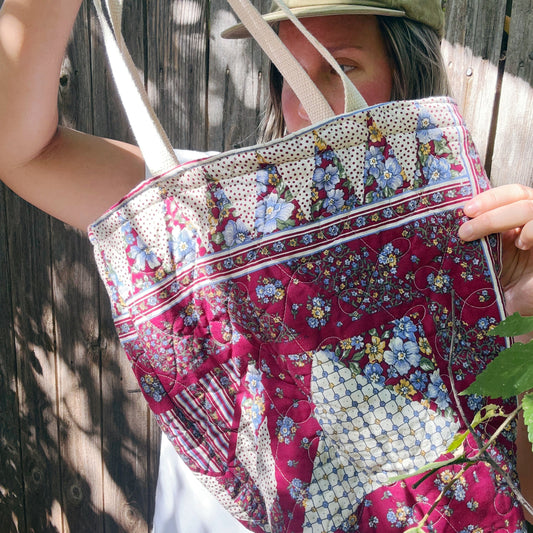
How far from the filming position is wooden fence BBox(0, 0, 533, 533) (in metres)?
1.57

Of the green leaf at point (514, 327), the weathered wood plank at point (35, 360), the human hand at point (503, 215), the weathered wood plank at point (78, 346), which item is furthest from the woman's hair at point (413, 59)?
the weathered wood plank at point (35, 360)

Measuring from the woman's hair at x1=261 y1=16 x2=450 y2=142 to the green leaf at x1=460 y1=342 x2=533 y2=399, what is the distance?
0.92 metres

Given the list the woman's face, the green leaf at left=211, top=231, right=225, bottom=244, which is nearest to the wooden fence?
the woman's face

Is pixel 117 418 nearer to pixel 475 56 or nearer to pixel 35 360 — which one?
pixel 35 360

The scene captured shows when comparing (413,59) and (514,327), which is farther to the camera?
(413,59)

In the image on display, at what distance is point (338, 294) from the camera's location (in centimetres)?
84

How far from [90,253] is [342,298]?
4.63 ft

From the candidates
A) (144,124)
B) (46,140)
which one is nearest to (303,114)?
(144,124)

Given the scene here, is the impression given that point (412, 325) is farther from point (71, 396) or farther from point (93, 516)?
point (93, 516)

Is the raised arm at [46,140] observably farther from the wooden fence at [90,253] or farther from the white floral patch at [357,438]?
the white floral patch at [357,438]

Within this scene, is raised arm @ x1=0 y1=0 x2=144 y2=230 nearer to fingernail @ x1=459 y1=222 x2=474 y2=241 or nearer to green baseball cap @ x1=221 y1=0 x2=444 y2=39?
green baseball cap @ x1=221 y1=0 x2=444 y2=39

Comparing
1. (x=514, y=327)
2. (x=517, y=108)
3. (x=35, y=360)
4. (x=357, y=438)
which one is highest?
(x=517, y=108)

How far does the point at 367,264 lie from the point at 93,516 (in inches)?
80.1

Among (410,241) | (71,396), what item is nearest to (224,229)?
(410,241)
